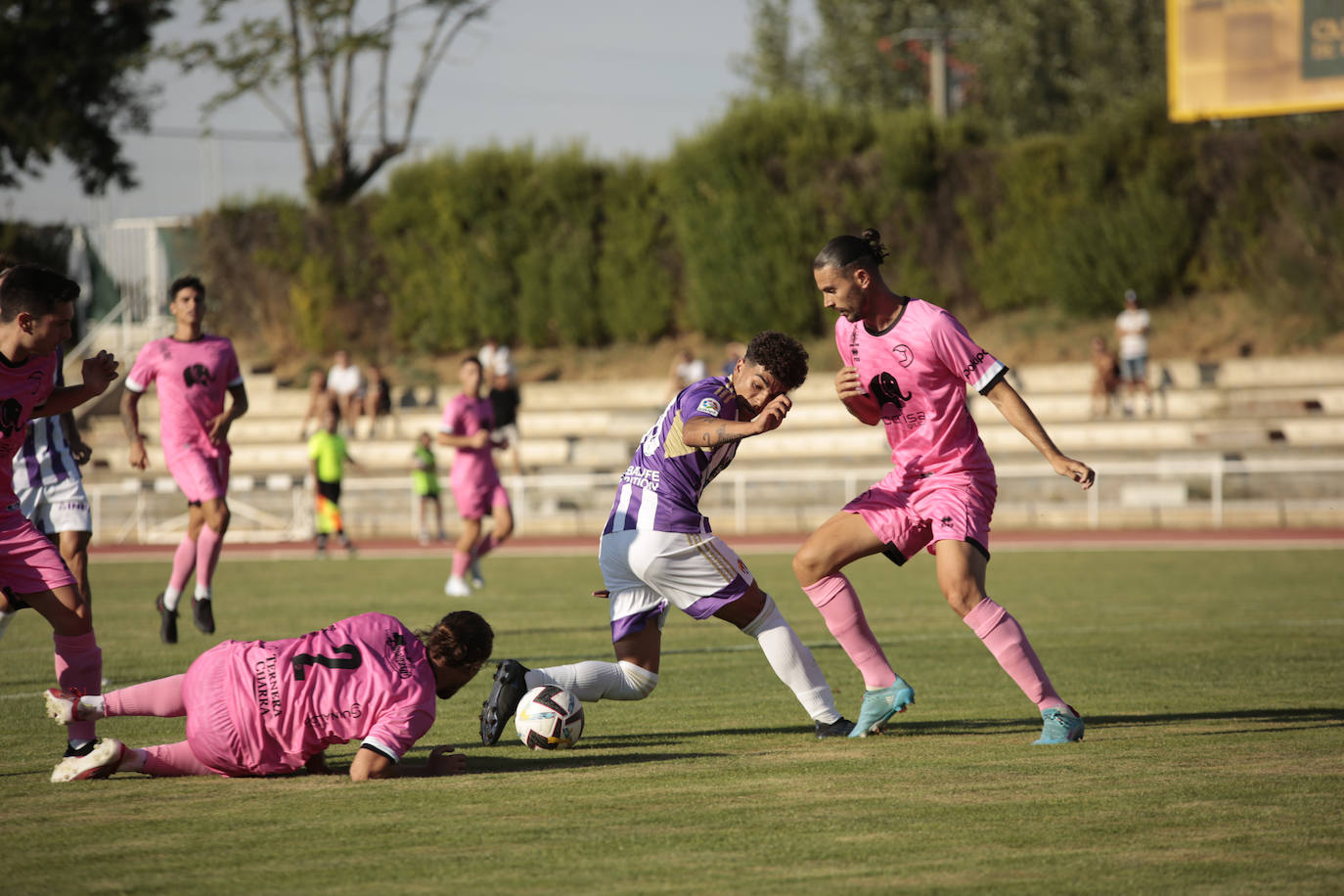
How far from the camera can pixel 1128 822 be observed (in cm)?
493

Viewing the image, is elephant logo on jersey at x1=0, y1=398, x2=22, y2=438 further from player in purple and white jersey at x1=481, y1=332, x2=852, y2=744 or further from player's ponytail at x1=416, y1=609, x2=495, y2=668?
player in purple and white jersey at x1=481, y1=332, x2=852, y2=744

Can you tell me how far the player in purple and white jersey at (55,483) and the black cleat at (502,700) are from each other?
336 centimetres

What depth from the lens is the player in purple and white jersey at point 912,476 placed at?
6.50 meters

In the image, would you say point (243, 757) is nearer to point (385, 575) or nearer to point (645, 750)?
point (645, 750)

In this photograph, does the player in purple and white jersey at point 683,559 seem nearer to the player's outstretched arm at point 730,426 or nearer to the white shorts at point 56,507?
the player's outstretched arm at point 730,426

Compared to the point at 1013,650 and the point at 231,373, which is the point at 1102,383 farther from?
the point at 1013,650

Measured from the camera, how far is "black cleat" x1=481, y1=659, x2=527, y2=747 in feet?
21.4

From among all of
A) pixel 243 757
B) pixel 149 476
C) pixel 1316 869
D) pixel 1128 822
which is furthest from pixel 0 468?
pixel 149 476

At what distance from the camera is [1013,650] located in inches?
256

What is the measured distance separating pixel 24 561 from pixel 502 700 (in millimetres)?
2071

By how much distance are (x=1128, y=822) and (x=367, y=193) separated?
3443 centimetres

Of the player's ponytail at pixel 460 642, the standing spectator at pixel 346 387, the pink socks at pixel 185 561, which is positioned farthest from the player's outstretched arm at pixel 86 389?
the standing spectator at pixel 346 387

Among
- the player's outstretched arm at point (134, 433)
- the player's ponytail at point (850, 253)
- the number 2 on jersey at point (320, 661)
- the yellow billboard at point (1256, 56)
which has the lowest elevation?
the number 2 on jersey at point (320, 661)

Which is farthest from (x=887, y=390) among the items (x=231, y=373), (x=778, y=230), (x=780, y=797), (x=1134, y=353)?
(x=778, y=230)
